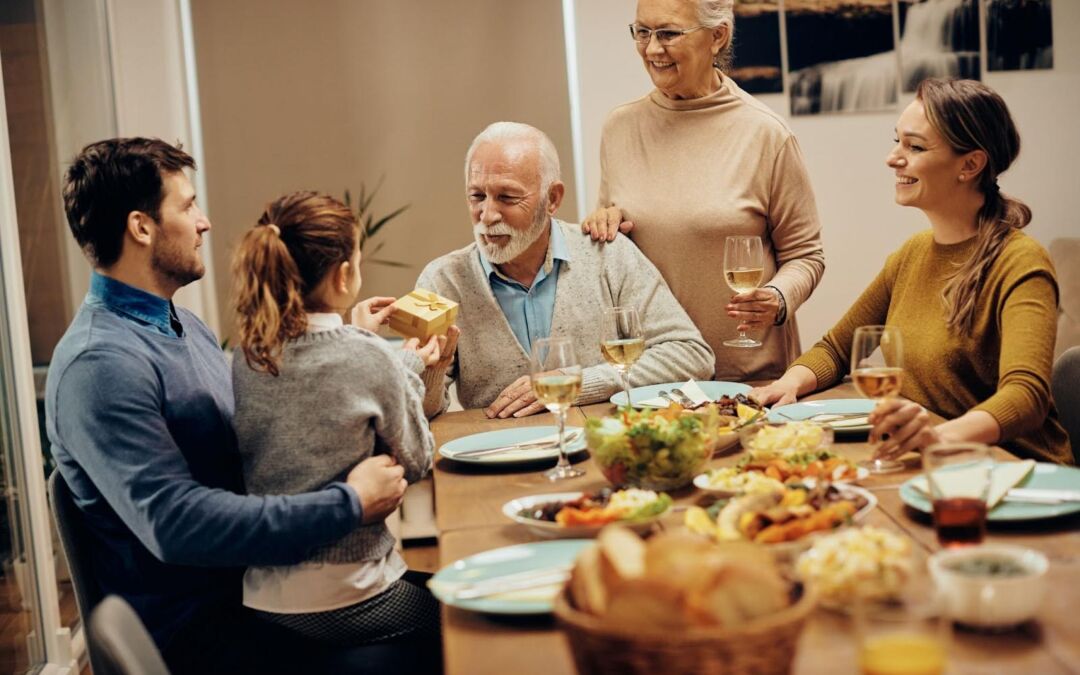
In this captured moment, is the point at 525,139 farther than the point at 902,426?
Yes

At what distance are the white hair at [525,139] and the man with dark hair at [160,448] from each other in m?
0.92

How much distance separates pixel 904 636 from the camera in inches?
36.6

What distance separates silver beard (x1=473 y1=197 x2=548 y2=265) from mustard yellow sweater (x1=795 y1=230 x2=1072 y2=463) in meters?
0.71

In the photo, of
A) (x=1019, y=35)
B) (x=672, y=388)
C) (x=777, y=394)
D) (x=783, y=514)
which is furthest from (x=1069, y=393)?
(x=1019, y=35)

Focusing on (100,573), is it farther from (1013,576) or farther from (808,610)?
(1013,576)

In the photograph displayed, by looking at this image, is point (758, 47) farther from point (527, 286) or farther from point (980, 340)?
point (980, 340)

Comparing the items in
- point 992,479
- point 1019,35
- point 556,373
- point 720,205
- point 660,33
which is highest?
point 1019,35

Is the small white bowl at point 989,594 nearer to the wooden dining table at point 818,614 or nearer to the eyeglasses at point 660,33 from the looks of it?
the wooden dining table at point 818,614

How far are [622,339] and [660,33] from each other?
1079 millimetres

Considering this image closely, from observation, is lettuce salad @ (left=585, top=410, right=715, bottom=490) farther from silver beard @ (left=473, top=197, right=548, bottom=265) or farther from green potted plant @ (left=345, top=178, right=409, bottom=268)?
green potted plant @ (left=345, top=178, right=409, bottom=268)

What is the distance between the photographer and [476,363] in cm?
272

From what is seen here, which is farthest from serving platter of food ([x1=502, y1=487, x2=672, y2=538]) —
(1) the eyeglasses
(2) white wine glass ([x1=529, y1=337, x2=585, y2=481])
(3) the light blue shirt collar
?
(1) the eyeglasses

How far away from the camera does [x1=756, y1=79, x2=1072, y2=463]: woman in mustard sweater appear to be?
223 centimetres

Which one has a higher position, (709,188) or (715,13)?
(715,13)
